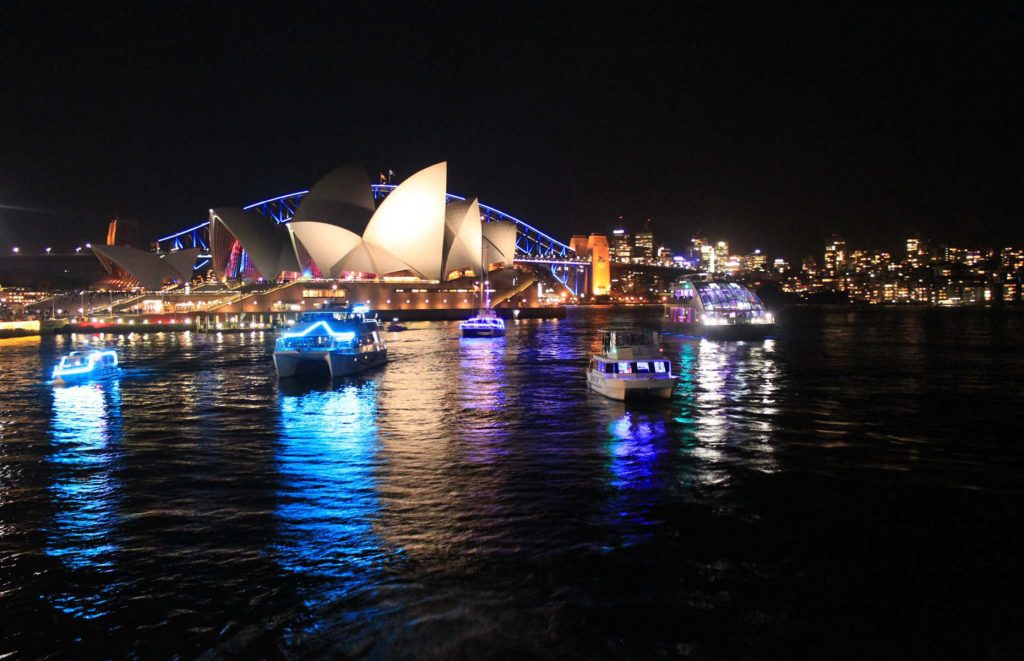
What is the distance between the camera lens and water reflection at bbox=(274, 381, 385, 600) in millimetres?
8516

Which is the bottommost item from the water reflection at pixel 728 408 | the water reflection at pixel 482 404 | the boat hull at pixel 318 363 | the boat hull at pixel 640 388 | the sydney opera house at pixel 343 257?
the water reflection at pixel 728 408

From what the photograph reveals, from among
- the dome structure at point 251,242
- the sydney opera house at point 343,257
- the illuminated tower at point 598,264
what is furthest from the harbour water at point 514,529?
the illuminated tower at point 598,264

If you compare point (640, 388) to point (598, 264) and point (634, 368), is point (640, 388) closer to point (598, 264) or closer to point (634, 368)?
point (634, 368)

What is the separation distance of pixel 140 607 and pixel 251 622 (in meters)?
1.34

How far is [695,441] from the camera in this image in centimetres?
1602

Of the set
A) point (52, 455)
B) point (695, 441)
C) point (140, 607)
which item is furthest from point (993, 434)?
point (52, 455)

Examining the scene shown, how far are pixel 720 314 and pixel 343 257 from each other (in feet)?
177

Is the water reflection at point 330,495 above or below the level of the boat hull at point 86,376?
below

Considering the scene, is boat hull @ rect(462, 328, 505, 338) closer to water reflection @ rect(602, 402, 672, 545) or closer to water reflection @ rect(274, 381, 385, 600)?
water reflection @ rect(274, 381, 385, 600)

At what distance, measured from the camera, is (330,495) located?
11586 mm

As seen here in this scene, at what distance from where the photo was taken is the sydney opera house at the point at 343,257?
88.1 m

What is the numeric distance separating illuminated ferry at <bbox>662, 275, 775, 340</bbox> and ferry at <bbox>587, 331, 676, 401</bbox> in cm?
3619

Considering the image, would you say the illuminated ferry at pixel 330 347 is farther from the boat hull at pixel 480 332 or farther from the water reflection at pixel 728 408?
the boat hull at pixel 480 332

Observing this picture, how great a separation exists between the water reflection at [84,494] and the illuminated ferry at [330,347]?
7.21 m
